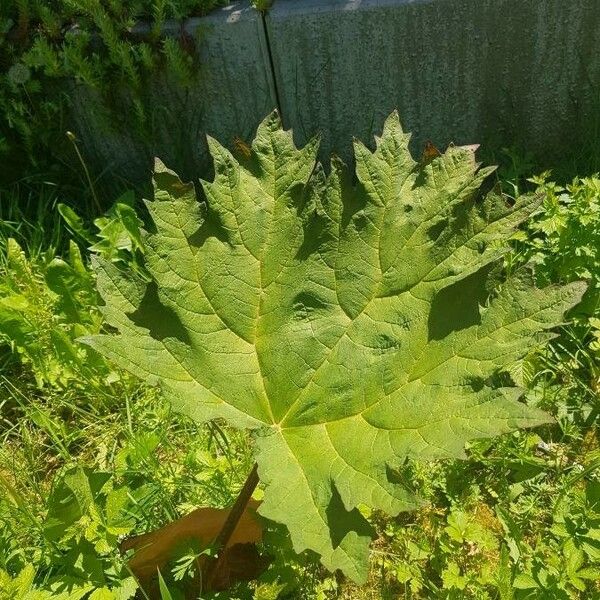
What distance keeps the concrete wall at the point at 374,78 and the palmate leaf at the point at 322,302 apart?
5.23 feet

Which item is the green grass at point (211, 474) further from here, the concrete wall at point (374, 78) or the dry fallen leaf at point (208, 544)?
the concrete wall at point (374, 78)

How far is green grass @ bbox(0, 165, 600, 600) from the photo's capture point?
6.10 feet

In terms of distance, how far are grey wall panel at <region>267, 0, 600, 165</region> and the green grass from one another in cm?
39

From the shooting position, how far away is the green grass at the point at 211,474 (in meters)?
1.86

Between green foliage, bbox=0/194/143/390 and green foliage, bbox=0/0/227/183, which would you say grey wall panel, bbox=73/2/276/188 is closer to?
green foliage, bbox=0/0/227/183

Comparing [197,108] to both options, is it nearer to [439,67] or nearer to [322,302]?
[439,67]

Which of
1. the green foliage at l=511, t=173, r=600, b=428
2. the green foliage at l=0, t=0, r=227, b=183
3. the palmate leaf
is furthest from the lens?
the green foliage at l=0, t=0, r=227, b=183

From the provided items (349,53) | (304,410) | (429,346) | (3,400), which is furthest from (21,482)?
(349,53)

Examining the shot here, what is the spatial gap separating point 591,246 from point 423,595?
1339mm

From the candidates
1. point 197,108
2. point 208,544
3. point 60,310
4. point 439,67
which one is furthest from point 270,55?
point 208,544

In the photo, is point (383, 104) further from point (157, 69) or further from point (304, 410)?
point (304, 410)

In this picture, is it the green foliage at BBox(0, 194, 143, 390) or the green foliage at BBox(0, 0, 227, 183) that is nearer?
the green foliage at BBox(0, 194, 143, 390)

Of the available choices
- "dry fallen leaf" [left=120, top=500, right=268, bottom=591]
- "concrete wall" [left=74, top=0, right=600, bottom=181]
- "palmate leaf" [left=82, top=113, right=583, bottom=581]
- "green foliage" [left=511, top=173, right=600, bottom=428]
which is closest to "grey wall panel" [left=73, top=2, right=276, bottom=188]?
"concrete wall" [left=74, top=0, right=600, bottom=181]

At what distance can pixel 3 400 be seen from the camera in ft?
8.98
